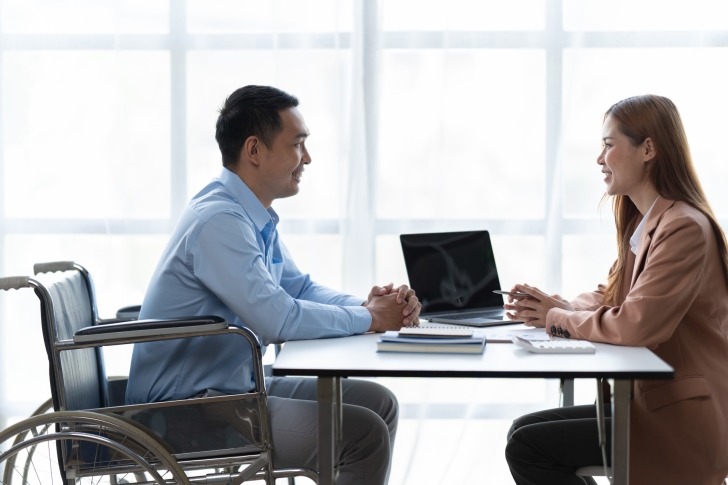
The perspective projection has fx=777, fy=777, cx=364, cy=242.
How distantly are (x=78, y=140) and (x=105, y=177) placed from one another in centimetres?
19

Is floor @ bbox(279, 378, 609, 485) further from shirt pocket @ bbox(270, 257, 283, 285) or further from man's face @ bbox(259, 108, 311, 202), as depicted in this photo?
man's face @ bbox(259, 108, 311, 202)

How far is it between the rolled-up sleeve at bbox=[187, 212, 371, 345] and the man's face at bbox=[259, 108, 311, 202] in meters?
0.26

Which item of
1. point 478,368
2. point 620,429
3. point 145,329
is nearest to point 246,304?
point 145,329

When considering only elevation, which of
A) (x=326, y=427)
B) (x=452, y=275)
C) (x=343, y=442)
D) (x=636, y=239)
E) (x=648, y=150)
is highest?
(x=648, y=150)

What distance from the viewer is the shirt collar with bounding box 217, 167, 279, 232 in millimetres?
2080

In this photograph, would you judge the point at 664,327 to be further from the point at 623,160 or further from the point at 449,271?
the point at 449,271

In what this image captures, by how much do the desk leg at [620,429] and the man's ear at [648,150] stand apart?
2.29ft

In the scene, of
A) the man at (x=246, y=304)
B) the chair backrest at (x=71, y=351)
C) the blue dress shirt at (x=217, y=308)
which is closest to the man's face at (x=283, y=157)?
the man at (x=246, y=304)

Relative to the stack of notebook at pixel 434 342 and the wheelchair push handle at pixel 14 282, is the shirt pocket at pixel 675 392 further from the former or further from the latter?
the wheelchair push handle at pixel 14 282

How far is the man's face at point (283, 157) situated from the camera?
2135mm

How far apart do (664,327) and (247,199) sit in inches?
42.8

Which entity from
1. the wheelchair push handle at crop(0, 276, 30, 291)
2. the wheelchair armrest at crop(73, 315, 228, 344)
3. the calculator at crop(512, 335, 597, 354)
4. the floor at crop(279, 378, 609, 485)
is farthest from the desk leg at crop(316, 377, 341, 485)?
the floor at crop(279, 378, 609, 485)

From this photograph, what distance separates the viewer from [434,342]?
1.72 meters

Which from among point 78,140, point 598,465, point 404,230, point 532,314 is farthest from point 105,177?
point 598,465
